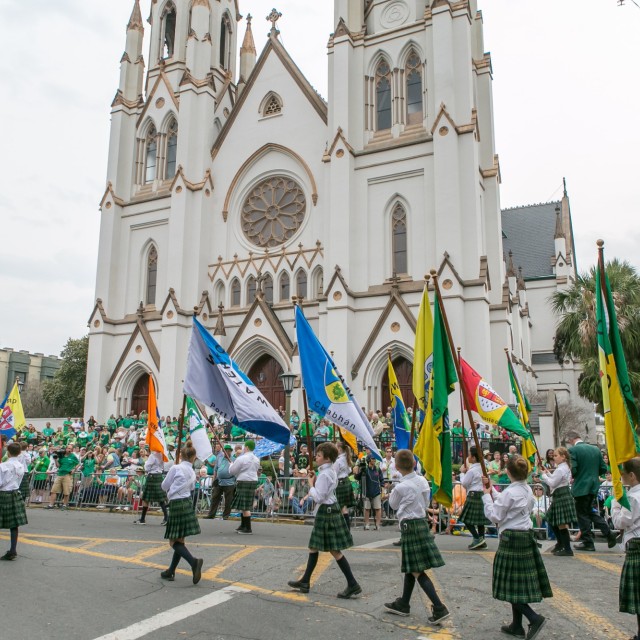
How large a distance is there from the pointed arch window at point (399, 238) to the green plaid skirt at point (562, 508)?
1695 cm

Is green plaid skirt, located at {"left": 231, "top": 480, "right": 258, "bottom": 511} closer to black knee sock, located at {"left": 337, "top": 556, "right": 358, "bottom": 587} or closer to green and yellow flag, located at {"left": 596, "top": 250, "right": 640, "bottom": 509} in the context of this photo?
black knee sock, located at {"left": 337, "top": 556, "right": 358, "bottom": 587}

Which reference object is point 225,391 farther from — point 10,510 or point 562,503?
point 562,503

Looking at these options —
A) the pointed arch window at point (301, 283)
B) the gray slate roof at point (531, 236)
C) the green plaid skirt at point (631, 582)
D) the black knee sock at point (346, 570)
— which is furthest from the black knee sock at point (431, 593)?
the gray slate roof at point (531, 236)

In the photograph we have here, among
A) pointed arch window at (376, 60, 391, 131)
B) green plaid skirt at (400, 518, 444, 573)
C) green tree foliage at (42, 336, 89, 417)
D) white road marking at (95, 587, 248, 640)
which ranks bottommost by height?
white road marking at (95, 587, 248, 640)

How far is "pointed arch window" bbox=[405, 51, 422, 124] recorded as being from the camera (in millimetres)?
27844

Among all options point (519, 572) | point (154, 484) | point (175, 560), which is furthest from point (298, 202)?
point (519, 572)

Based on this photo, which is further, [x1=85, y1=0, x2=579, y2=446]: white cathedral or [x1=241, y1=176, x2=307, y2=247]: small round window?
[x1=241, y1=176, x2=307, y2=247]: small round window

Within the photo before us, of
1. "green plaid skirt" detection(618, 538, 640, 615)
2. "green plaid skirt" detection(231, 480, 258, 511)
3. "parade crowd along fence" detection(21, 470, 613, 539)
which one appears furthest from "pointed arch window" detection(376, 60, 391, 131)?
"green plaid skirt" detection(618, 538, 640, 615)

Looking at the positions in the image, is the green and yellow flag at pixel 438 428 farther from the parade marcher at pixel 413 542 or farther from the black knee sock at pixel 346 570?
the black knee sock at pixel 346 570

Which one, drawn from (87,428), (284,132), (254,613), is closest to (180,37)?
(284,132)

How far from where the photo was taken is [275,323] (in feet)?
92.1

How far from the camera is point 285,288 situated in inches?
1159

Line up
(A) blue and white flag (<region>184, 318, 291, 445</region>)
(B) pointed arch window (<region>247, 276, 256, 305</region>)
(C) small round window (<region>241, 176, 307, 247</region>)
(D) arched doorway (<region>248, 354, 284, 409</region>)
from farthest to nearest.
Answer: (C) small round window (<region>241, 176, 307, 247</region>), (B) pointed arch window (<region>247, 276, 256, 305</region>), (D) arched doorway (<region>248, 354, 284, 409</region>), (A) blue and white flag (<region>184, 318, 291, 445</region>)

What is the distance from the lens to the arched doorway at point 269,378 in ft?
94.9
